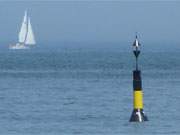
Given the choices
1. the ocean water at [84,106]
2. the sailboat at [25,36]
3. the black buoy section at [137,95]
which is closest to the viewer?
the black buoy section at [137,95]

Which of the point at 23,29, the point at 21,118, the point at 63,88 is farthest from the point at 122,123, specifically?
the point at 23,29

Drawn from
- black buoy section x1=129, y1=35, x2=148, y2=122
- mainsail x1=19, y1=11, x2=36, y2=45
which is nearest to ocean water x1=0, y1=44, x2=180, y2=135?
black buoy section x1=129, y1=35, x2=148, y2=122

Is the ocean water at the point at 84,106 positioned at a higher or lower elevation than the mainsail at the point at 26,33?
lower

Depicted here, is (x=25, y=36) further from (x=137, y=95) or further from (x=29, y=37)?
(x=137, y=95)

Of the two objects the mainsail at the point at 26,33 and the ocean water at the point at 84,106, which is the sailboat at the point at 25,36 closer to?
the mainsail at the point at 26,33

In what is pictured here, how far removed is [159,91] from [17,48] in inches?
4240

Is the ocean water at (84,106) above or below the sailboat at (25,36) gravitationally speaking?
below

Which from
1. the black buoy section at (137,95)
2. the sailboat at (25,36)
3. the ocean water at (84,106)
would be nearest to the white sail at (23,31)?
the sailboat at (25,36)

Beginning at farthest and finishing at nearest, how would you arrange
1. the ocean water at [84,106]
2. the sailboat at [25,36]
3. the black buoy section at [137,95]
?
the sailboat at [25,36], the ocean water at [84,106], the black buoy section at [137,95]

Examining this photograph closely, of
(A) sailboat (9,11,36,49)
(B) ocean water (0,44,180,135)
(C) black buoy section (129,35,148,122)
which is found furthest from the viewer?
(A) sailboat (9,11,36,49)

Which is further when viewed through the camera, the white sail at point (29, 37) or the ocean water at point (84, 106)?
the white sail at point (29, 37)

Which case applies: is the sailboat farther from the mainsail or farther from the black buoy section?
the black buoy section

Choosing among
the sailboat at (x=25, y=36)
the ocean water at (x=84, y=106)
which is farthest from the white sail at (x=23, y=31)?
the ocean water at (x=84, y=106)

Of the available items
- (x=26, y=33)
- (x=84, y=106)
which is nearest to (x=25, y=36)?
(x=26, y=33)
